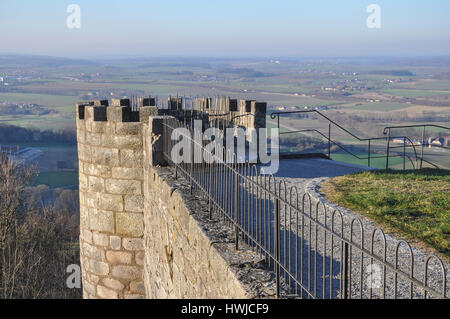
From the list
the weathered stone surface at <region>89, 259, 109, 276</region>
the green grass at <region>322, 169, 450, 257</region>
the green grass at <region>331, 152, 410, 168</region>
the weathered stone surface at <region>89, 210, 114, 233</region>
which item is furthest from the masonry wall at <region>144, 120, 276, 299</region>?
the green grass at <region>331, 152, 410, 168</region>

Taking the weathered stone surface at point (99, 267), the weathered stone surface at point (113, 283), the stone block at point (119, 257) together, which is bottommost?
the weathered stone surface at point (113, 283)

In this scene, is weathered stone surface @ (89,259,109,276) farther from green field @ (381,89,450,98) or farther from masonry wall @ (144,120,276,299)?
green field @ (381,89,450,98)

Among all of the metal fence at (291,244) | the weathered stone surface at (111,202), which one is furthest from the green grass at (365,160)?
the metal fence at (291,244)

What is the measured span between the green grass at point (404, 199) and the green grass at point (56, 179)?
49.1 m

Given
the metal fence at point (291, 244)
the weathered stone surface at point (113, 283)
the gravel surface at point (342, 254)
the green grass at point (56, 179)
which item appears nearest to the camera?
the gravel surface at point (342, 254)

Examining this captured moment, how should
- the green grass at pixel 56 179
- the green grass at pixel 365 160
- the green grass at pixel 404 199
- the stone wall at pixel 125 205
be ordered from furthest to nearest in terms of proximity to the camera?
the green grass at pixel 56 179
the green grass at pixel 365 160
the stone wall at pixel 125 205
the green grass at pixel 404 199

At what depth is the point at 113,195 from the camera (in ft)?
32.2

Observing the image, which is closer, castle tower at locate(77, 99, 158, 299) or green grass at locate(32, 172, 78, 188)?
castle tower at locate(77, 99, 158, 299)

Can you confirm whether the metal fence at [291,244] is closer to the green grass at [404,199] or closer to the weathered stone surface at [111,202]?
the green grass at [404,199]

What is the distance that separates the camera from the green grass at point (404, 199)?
7.29 meters

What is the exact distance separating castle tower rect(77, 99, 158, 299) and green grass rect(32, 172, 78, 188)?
48082 mm

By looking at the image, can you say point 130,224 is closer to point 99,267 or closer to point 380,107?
point 99,267

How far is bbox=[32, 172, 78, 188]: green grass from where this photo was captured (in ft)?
187
